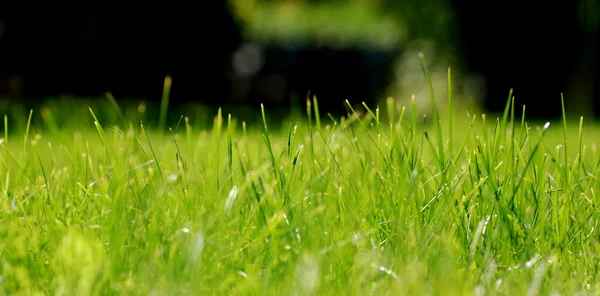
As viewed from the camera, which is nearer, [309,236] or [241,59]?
[309,236]

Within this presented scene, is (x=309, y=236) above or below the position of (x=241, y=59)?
above

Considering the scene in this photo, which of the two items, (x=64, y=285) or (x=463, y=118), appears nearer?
(x=64, y=285)

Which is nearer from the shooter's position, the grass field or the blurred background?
the grass field

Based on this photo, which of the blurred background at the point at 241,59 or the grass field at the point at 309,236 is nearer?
the grass field at the point at 309,236

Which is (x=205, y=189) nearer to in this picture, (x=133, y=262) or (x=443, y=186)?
(x=133, y=262)

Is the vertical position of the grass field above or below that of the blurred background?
above

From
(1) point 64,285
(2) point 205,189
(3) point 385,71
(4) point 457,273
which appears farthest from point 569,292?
(3) point 385,71

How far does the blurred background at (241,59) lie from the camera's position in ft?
32.6

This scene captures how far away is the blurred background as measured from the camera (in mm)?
9930

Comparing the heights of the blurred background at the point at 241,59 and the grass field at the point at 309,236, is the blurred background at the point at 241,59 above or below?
below

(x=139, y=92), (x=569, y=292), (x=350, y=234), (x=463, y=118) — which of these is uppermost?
(x=350, y=234)

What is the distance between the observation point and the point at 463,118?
10859 mm

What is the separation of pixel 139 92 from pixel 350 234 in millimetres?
8666

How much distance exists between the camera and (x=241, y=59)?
11414 mm
